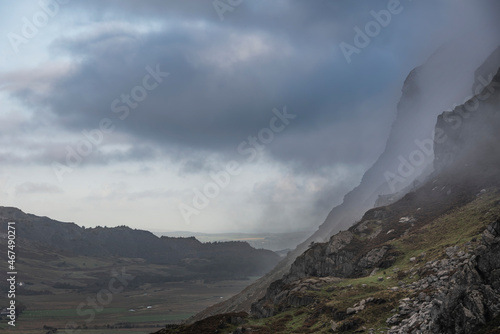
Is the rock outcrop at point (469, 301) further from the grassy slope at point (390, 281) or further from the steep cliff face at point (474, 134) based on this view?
the steep cliff face at point (474, 134)

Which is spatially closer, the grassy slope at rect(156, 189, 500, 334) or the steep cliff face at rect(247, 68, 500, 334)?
the steep cliff face at rect(247, 68, 500, 334)

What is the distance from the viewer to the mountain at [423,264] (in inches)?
1806

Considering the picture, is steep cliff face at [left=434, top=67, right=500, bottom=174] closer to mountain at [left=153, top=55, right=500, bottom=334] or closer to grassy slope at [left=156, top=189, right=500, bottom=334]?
mountain at [left=153, top=55, right=500, bottom=334]

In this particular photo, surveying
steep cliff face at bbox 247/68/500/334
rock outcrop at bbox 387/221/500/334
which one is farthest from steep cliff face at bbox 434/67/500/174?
rock outcrop at bbox 387/221/500/334

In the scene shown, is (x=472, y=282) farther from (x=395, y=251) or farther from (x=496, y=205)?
(x=496, y=205)

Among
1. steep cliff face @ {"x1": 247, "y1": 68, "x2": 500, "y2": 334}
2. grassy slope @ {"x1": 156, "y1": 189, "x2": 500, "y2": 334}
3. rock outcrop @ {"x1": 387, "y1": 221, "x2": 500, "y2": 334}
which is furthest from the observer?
grassy slope @ {"x1": 156, "y1": 189, "x2": 500, "y2": 334}

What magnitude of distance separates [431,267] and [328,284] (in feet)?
89.6

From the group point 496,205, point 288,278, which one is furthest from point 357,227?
point 496,205

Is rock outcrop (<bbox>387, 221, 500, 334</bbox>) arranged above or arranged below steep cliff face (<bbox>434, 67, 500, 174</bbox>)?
below

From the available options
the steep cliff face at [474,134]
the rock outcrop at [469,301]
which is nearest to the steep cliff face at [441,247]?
the rock outcrop at [469,301]

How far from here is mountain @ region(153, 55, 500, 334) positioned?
151 ft

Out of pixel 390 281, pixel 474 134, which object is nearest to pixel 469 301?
pixel 390 281

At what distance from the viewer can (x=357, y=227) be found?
5487 inches

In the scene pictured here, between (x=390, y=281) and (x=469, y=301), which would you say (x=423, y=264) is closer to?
(x=390, y=281)
